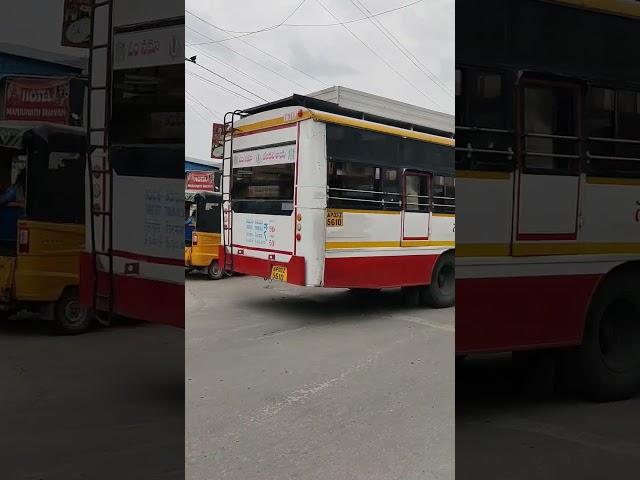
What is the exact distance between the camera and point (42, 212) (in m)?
0.94

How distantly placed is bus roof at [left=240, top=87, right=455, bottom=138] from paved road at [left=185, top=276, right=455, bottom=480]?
351 millimetres

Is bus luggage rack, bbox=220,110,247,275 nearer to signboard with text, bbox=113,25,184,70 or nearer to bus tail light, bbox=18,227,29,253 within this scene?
signboard with text, bbox=113,25,184,70

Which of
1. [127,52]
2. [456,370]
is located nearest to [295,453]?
[456,370]

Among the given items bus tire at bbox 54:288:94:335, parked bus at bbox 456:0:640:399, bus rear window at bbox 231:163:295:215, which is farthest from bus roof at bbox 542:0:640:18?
bus tire at bbox 54:288:94:335

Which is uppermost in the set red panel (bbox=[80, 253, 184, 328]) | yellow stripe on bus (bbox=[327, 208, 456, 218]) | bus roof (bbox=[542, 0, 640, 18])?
bus roof (bbox=[542, 0, 640, 18])

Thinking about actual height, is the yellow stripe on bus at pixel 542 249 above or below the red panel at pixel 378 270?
above

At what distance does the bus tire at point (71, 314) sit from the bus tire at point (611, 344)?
1.03 meters

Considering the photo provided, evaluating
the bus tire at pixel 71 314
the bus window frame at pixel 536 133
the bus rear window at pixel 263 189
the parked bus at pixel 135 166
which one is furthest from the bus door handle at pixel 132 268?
the bus window frame at pixel 536 133

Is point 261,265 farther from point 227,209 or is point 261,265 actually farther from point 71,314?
point 71,314

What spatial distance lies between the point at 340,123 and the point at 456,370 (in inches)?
21.3

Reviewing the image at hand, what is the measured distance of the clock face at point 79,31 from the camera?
0.96m

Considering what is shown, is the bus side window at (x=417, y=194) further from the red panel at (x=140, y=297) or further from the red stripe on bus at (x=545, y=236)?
the red panel at (x=140, y=297)

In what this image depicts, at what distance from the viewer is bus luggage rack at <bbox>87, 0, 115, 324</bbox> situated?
0.95 m

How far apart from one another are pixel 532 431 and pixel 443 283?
38 centimetres
